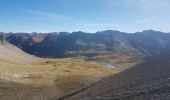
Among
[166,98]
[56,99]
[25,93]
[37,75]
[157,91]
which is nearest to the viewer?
[166,98]

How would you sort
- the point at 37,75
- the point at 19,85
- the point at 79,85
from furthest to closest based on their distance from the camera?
the point at 37,75 → the point at 79,85 → the point at 19,85

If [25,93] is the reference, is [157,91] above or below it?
above

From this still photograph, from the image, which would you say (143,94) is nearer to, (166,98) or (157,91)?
(157,91)

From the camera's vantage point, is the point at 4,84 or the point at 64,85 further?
the point at 64,85

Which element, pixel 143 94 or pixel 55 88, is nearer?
pixel 143 94

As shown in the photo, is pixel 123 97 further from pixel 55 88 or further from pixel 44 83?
pixel 44 83

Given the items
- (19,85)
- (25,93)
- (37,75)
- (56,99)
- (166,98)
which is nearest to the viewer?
(166,98)

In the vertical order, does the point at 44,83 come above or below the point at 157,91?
below

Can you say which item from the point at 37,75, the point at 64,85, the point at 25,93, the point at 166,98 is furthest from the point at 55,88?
the point at 166,98

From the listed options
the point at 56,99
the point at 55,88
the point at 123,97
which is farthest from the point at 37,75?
the point at 123,97
